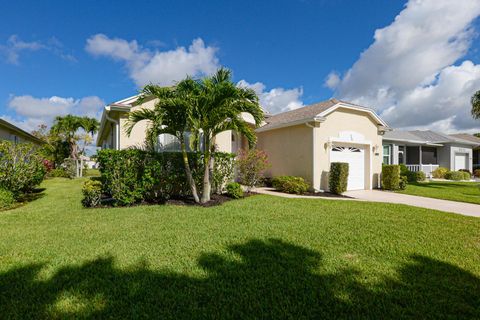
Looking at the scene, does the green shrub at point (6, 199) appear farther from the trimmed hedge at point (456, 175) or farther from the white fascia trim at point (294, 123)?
the trimmed hedge at point (456, 175)

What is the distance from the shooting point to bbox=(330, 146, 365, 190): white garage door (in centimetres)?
1322

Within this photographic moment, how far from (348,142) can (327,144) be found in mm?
1717

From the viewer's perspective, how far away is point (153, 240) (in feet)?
15.9

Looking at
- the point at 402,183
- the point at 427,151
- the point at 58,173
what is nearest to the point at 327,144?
the point at 402,183

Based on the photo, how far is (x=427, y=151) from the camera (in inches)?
1014

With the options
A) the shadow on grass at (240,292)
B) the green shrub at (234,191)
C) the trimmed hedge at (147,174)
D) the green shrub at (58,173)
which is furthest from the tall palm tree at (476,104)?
the green shrub at (58,173)

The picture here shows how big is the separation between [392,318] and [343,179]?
9.98 metres

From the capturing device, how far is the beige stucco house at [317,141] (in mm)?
11126

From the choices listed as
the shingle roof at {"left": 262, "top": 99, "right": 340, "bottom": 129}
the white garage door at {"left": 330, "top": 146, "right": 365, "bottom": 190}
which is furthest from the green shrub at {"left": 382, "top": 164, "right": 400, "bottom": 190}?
the shingle roof at {"left": 262, "top": 99, "right": 340, "bottom": 129}

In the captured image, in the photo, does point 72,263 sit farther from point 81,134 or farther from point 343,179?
point 81,134

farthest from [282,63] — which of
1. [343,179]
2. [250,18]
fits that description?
[343,179]

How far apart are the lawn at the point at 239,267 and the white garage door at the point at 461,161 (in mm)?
25405

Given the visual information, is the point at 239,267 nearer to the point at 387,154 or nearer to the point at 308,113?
the point at 308,113

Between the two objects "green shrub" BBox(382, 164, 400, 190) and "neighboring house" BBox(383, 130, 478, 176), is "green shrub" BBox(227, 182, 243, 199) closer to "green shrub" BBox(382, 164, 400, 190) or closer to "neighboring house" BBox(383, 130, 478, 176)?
"green shrub" BBox(382, 164, 400, 190)
